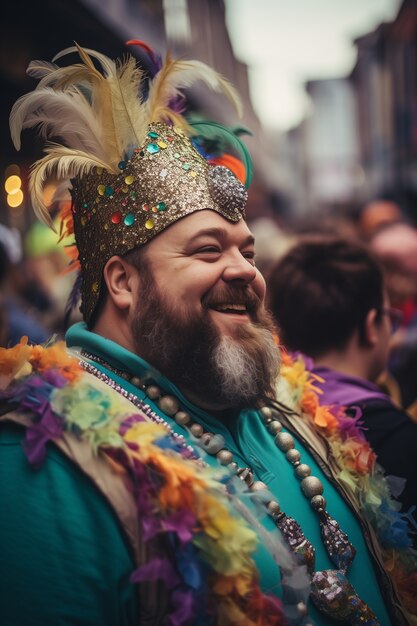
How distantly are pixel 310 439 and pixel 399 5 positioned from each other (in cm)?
1571

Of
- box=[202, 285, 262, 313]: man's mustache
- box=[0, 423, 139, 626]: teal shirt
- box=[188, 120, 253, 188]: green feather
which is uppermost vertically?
box=[188, 120, 253, 188]: green feather

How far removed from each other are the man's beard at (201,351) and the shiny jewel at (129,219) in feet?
0.52

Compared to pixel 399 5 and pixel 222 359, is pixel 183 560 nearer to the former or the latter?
pixel 222 359

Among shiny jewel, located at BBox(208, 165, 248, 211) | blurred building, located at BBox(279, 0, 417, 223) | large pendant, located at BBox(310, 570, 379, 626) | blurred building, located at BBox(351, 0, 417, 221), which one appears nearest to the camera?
large pendant, located at BBox(310, 570, 379, 626)

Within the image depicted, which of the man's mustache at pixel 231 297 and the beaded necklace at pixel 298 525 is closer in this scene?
the beaded necklace at pixel 298 525

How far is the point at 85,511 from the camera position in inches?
60.8

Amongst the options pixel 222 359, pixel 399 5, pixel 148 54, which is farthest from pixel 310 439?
pixel 399 5

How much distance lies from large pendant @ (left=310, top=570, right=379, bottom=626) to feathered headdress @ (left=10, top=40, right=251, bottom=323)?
101 cm

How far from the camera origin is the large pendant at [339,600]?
1805 millimetres

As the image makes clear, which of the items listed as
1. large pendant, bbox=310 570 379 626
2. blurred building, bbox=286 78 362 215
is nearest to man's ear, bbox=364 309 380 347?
large pendant, bbox=310 570 379 626

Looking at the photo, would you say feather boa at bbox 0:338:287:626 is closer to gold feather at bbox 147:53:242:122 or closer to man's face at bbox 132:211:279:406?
man's face at bbox 132:211:279:406

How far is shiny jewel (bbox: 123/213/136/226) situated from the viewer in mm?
1991

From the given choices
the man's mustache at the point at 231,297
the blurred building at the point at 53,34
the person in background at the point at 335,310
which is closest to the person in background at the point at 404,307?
the person in background at the point at 335,310

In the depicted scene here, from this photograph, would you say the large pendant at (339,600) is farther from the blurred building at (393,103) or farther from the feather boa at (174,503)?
the blurred building at (393,103)
